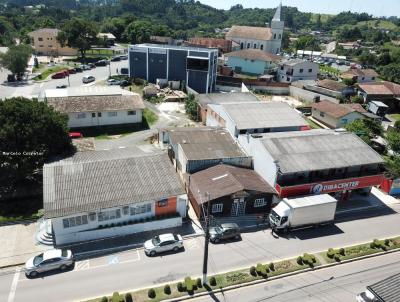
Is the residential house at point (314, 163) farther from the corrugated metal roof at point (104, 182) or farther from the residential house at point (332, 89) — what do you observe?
the residential house at point (332, 89)

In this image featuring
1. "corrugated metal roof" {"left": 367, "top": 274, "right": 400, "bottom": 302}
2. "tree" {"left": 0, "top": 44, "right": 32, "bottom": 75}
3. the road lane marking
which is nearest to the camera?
"corrugated metal roof" {"left": 367, "top": 274, "right": 400, "bottom": 302}

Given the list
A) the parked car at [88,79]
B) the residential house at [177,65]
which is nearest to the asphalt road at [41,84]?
the parked car at [88,79]

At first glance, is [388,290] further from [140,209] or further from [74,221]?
[74,221]

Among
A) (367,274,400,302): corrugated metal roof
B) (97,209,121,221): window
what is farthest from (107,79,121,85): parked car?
(367,274,400,302): corrugated metal roof

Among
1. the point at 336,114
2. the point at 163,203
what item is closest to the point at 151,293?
the point at 163,203

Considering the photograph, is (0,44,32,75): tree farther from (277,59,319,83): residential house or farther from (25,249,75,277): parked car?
(25,249,75,277): parked car

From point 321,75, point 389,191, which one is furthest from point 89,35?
point 389,191
